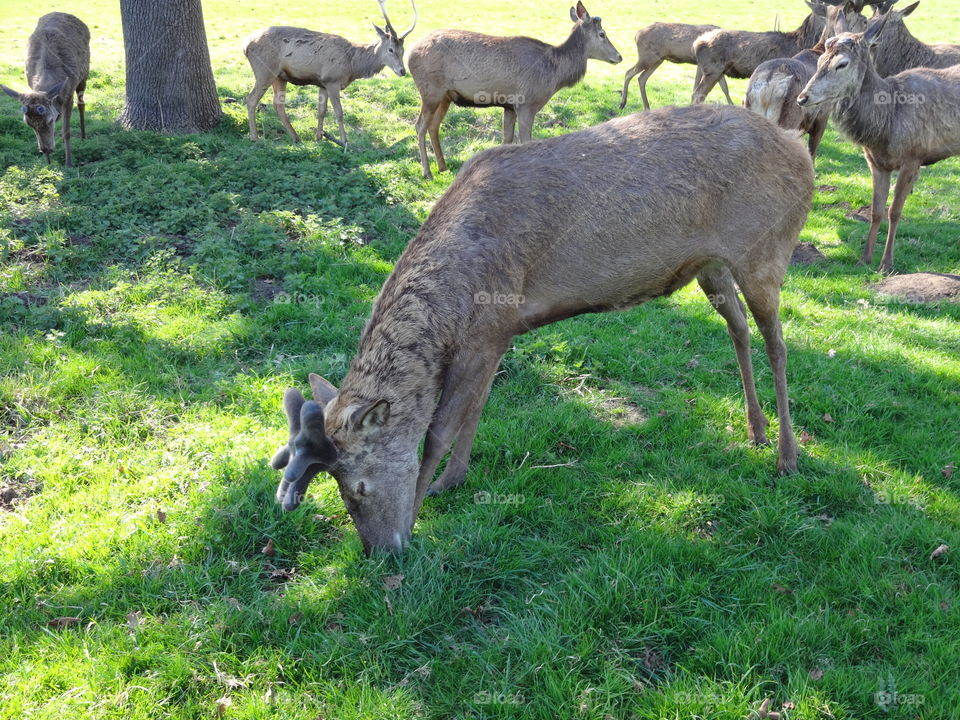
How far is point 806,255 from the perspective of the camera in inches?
332

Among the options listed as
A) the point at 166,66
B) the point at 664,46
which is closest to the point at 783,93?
the point at 664,46

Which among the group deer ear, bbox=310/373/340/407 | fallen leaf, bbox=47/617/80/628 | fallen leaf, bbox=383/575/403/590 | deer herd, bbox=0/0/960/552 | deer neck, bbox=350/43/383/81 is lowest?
fallen leaf, bbox=47/617/80/628

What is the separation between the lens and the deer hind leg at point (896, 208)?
26.5 ft

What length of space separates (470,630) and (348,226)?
18.4 feet

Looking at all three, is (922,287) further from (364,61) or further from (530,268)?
(364,61)

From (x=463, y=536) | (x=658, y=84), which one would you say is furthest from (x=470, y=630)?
(x=658, y=84)

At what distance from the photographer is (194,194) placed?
8852mm

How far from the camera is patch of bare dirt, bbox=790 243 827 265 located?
8262 millimetres

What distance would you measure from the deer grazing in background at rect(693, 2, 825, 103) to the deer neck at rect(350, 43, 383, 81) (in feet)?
19.1

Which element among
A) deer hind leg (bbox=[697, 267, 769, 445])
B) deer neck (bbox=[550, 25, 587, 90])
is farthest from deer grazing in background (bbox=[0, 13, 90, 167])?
deer hind leg (bbox=[697, 267, 769, 445])

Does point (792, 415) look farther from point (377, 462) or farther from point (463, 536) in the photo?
point (377, 462)

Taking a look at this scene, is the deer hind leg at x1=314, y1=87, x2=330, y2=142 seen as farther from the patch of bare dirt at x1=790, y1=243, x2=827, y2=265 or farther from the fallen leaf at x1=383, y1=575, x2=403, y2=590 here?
the fallen leaf at x1=383, y1=575, x2=403, y2=590

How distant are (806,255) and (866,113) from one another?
5.62ft

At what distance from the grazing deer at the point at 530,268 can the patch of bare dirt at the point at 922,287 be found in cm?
330
